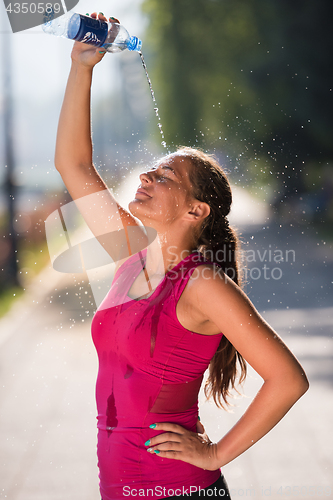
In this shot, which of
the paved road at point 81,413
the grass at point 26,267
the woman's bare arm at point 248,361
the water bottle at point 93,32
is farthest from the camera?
the grass at point 26,267

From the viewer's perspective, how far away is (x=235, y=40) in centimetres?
1862

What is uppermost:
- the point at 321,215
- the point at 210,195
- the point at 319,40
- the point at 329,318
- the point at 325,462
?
the point at 210,195

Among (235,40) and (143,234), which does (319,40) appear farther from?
(143,234)

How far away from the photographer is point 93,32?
1.87m

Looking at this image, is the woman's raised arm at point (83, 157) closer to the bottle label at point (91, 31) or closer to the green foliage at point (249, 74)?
the bottle label at point (91, 31)

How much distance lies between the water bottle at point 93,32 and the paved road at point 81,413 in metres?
2.31

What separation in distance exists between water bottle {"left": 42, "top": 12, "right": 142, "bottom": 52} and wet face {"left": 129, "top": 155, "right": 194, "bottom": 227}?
1.56 feet

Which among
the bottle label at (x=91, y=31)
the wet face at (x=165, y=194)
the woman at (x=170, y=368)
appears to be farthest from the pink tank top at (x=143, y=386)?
the bottle label at (x=91, y=31)

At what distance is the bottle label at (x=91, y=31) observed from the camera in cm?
184

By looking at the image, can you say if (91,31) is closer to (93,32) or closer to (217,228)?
(93,32)

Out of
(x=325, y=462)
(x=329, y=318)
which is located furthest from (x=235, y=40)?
(x=325, y=462)

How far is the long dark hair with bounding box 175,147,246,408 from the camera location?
75.6 inches

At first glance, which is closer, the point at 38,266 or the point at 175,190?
the point at 175,190

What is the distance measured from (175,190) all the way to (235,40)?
59.8 ft
